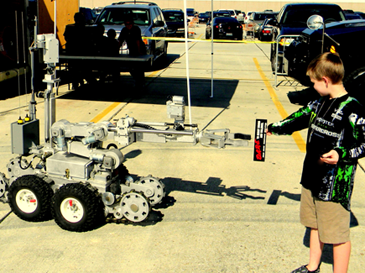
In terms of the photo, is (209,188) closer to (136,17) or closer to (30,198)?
(30,198)

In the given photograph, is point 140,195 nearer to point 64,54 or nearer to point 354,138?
point 354,138

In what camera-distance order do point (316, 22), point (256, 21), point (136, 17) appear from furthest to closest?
point (256, 21) → point (136, 17) → point (316, 22)

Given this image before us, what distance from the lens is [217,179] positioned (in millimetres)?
5469

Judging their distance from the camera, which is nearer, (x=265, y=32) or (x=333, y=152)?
(x=333, y=152)

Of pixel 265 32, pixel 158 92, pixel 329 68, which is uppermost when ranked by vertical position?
pixel 265 32

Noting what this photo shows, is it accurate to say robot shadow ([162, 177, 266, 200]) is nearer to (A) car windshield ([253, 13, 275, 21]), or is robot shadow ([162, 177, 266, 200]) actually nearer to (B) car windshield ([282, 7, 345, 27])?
(B) car windshield ([282, 7, 345, 27])

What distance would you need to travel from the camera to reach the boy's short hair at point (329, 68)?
3.05 meters

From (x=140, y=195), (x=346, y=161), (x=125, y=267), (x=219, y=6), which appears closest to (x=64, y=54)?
(x=140, y=195)

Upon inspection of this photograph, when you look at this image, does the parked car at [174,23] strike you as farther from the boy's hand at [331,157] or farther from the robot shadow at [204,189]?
the boy's hand at [331,157]

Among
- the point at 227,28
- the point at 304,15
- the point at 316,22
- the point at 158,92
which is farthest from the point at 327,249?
the point at 227,28

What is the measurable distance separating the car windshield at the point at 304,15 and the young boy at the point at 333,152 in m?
9.96

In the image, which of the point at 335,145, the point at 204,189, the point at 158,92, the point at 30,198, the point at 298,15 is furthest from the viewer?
the point at 298,15

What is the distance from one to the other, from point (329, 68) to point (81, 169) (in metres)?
2.34

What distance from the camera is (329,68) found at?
3.05 m
